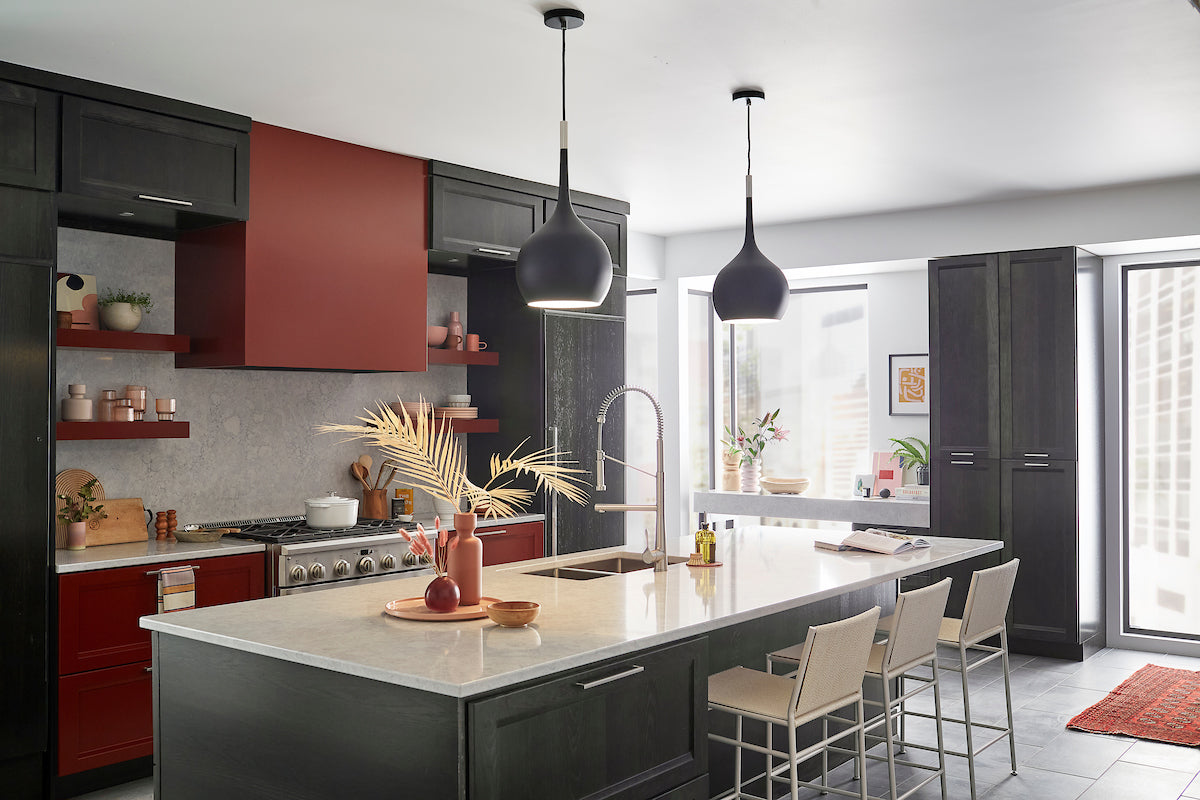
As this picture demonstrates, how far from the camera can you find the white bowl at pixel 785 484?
750cm

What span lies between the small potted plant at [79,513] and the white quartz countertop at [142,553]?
0.17 ft

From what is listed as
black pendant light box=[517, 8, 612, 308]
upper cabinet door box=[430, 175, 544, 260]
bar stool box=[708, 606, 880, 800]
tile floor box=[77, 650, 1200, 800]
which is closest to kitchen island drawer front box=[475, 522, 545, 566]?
upper cabinet door box=[430, 175, 544, 260]

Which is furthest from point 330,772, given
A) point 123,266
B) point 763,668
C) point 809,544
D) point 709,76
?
point 123,266

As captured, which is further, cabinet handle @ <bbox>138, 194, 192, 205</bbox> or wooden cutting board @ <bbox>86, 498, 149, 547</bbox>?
wooden cutting board @ <bbox>86, 498, 149, 547</bbox>

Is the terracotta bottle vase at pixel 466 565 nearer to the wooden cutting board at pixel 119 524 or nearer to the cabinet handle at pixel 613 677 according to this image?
the cabinet handle at pixel 613 677

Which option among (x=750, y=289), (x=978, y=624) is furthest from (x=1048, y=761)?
(x=750, y=289)

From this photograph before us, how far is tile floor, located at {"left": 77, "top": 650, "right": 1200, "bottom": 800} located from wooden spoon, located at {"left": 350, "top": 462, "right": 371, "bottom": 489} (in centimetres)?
186

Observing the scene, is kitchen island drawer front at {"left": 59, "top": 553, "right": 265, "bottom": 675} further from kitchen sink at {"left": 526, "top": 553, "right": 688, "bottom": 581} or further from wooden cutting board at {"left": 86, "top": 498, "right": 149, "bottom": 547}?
kitchen sink at {"left": 526, "top": 553, "right": 688, "bottom": 581}

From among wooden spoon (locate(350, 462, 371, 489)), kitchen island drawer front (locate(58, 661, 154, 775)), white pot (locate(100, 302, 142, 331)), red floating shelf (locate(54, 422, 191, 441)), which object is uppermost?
white pot (locate(100, 302, 142, 331))

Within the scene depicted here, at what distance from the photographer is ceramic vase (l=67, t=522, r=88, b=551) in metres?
4.22

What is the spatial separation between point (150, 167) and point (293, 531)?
170cm

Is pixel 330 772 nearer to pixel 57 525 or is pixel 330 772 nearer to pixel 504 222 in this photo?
pixel 57 525

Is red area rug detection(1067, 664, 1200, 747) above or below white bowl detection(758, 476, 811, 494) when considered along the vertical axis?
below

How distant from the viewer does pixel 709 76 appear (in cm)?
395
